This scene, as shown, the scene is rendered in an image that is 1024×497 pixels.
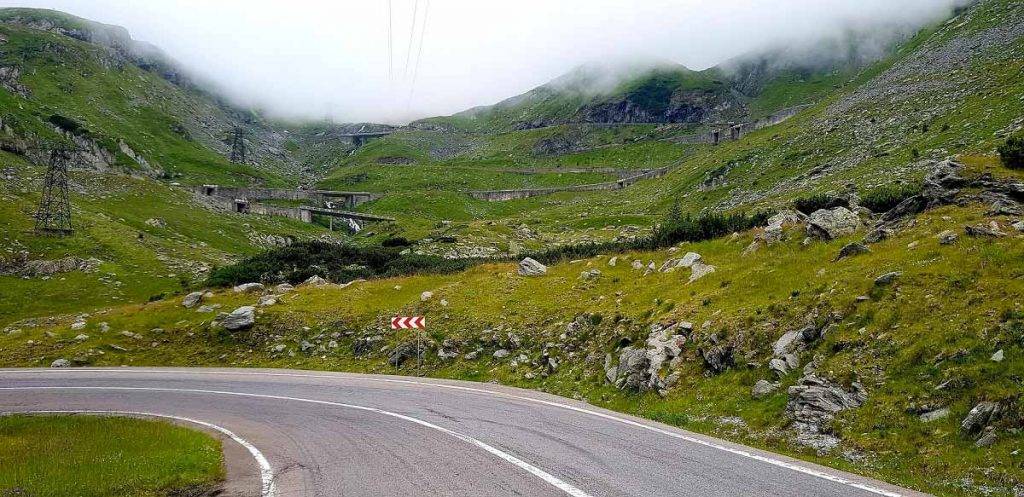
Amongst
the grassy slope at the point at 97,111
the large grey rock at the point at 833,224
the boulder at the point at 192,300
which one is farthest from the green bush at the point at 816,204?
the grassy slope at the point at 97,111

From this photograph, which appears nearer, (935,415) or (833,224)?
(935,415)

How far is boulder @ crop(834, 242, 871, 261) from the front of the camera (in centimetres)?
1963

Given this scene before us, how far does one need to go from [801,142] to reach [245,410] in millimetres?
Answer: 96529

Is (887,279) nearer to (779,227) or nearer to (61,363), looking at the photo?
(779,227)

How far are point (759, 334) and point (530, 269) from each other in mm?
22171

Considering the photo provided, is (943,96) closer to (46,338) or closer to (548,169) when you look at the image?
(46,338)

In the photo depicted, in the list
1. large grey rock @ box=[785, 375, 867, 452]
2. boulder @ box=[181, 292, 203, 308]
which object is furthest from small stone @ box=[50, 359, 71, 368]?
large grey rock @ box=[785, 375, 867, 452]

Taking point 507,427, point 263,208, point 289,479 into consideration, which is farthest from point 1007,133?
point 263,208

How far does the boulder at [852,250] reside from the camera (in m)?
19.6

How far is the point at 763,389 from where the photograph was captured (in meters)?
15.4

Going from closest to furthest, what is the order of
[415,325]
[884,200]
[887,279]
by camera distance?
1. [887,279]
2. [884,200]
3. [415,325]

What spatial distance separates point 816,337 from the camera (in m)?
15.8

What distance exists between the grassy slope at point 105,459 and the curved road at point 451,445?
96 cm

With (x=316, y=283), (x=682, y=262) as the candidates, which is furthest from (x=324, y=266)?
(x=682, y=262)
